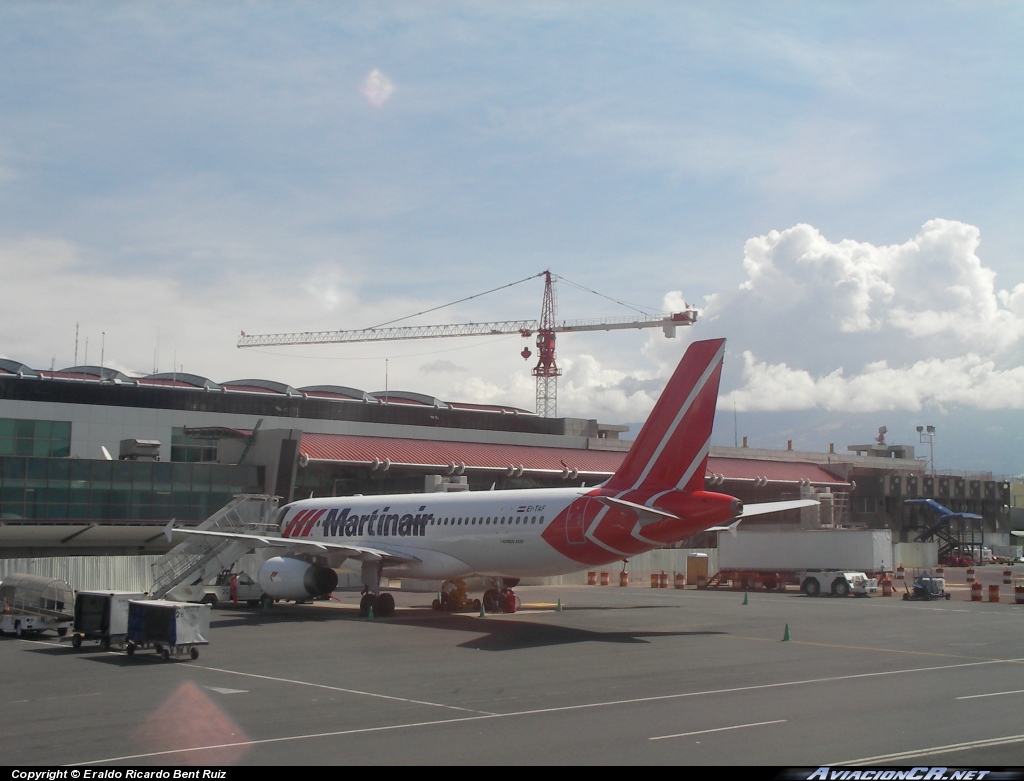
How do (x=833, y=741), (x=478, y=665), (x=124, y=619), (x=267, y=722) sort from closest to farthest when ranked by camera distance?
(x=833, y=741) < (x=267, y=722) < (x=478, y=665) < (x=124, y=619)

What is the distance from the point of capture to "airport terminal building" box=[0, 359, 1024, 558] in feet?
169

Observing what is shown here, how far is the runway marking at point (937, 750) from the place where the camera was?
1187 centimetres

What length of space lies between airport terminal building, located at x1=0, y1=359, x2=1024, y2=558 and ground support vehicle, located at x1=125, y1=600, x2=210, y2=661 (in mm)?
21405

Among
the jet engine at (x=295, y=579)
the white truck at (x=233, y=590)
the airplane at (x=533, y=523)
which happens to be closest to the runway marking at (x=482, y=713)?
the airplane at (x=533, y=523)

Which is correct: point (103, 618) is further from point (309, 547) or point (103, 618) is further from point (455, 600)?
point (455, 600)

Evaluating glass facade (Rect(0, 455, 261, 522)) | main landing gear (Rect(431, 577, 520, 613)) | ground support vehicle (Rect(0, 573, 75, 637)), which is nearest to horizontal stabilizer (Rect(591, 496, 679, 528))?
main landing gear (Rect(431, 577, 520, 613))

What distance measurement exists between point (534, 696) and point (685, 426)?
13.6 meters

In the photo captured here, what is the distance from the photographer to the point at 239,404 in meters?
77.4

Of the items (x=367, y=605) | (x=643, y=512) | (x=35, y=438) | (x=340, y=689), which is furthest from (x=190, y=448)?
(x=340, y=689)

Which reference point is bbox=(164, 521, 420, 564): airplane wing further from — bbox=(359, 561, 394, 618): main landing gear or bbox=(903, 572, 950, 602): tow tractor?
bbox=(903, 572, 950, 602): tow tractor

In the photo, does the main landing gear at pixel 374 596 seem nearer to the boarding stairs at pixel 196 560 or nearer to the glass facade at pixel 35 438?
the boarding stairs at pixel 196 560
